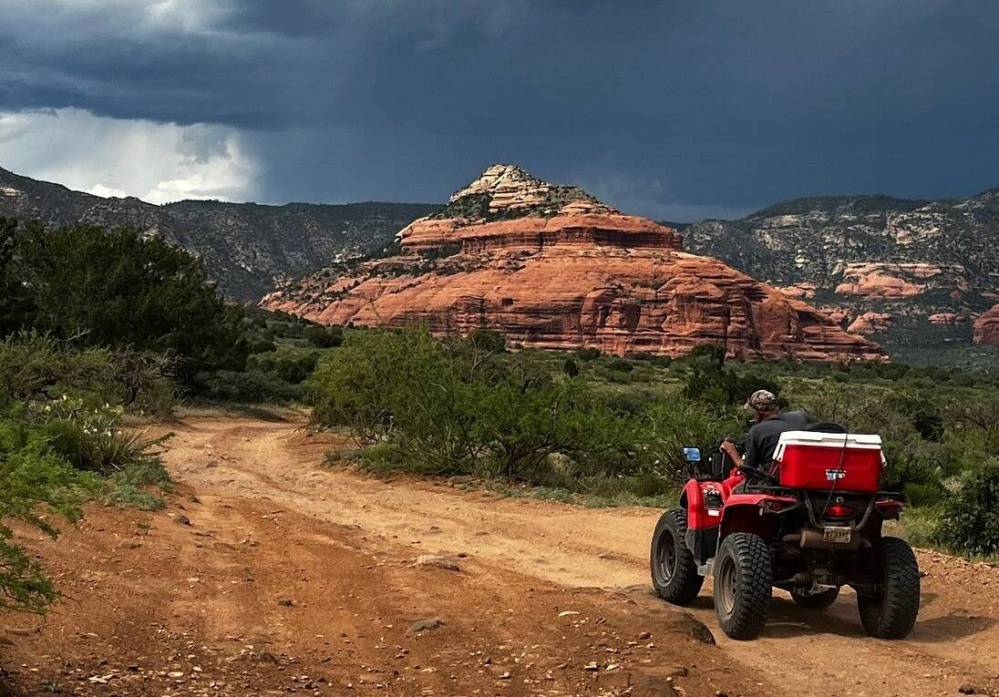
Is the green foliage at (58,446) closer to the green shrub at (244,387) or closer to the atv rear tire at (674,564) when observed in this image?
the atv rear tire at (674,564)

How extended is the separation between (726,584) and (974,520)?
18.3 ft

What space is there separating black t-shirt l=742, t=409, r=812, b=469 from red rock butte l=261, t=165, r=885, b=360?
89445mm

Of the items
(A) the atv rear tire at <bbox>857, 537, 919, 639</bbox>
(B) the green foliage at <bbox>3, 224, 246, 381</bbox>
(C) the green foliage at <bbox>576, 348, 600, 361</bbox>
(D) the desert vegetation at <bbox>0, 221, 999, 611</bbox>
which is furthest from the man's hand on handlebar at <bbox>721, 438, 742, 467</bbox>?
(C) the green foliage at <bbox>576, 348, 600, 361</bbox>

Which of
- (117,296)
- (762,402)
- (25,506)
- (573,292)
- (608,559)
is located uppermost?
(573,292)

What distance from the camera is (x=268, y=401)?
132 ft

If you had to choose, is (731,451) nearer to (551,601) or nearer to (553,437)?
(551,601)

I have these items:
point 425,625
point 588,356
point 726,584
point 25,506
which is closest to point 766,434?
point 726,584

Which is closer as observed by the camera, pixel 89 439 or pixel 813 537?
pixel 813 537

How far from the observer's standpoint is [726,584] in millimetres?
7789

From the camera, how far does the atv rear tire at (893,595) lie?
7.42 metres

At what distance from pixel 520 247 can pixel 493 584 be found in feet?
365

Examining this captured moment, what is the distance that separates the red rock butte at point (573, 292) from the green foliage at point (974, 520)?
8557 cm

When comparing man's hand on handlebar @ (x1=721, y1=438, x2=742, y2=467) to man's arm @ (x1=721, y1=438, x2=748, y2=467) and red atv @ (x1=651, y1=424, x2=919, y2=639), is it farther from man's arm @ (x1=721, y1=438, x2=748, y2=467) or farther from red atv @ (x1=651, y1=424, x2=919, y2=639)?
red atv @ (x1=651, y1=424, x2=919, y2=639)

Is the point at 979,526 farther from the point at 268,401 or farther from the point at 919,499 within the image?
the point at 268,401
